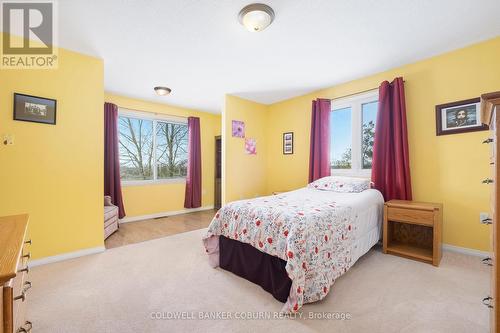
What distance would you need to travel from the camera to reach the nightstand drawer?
234cm

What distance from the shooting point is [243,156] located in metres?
4.38

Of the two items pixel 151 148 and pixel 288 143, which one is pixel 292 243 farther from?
pixel 151 148

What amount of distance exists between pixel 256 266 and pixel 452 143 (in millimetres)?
2737

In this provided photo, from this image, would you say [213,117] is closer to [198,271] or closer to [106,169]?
[106,169]

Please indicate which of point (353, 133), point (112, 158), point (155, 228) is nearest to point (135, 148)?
point (112, 158)

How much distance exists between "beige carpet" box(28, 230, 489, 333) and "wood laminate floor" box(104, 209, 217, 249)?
2.20 feet

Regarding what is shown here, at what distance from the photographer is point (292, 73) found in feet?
10.7

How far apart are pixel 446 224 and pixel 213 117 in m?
4.83

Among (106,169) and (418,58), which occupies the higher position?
(418,58)

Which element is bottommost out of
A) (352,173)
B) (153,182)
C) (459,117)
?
(153,182)

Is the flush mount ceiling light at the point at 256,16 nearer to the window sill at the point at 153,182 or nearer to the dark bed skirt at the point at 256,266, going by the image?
the dark bed skirt at the point at 256,266

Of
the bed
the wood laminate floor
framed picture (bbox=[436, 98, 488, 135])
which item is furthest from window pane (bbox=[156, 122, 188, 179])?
framed picture (bbox=[436, 98, 488, 135])

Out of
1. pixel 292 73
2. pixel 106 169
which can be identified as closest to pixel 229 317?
pixel 292 73

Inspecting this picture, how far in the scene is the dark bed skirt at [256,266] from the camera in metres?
1.73
